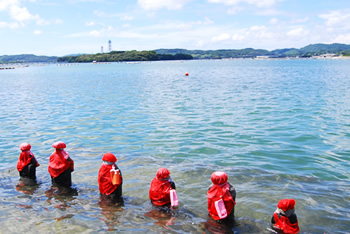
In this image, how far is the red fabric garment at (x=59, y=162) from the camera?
1209 cm

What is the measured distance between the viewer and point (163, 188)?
34.2 feet

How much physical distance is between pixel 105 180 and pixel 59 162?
2.16 m

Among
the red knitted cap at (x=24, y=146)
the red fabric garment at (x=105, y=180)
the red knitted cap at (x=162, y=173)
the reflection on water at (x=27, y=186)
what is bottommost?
the reflection on water at (x=27, y=186)

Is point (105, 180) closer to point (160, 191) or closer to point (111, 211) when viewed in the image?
point (111, 211)

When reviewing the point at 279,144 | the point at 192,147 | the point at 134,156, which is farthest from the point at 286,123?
the point at 134,156

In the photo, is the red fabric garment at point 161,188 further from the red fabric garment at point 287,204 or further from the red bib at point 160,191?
the red fabric garment at point 287,204

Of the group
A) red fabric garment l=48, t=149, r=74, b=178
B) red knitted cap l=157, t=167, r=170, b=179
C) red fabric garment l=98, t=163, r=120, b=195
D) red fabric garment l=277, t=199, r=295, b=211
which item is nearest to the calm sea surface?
red fabric garment l=98, t=163, r=120, b=195

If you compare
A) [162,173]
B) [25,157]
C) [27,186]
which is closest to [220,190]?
[162,173]

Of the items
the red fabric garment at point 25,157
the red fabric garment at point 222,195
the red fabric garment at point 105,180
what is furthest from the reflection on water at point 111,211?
the red fabric garment at point 25,157

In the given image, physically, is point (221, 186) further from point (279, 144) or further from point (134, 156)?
point (279, 144)

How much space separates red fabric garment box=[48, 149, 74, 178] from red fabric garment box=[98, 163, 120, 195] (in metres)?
1.72

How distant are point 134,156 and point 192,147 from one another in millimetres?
3477

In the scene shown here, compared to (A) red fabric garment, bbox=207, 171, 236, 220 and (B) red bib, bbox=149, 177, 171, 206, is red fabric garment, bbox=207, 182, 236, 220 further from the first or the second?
(B) red bib, bbox=149, 177, 171, 206

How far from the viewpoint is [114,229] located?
9.88 metres
